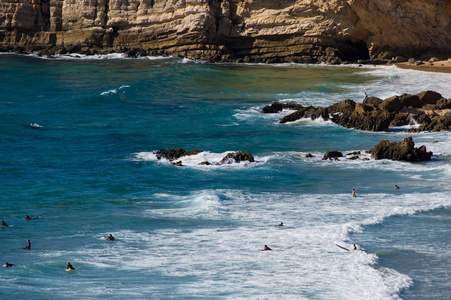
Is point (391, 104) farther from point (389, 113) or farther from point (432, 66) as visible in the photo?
point (432, 66)

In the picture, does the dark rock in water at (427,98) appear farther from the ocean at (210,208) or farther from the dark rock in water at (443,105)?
the ocean at (210,208)

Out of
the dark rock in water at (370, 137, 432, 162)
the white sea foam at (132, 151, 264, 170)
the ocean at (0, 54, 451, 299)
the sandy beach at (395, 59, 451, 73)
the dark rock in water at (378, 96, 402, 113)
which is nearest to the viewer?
the ocean at (0, 54, 451, 299)

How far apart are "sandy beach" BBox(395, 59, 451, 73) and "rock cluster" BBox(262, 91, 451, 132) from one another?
15632 millimetres

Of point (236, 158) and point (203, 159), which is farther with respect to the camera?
point (203, 159)

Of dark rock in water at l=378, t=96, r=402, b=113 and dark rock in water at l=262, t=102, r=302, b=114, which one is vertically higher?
dark rock in water at l=378, t=96, r=402, b=113

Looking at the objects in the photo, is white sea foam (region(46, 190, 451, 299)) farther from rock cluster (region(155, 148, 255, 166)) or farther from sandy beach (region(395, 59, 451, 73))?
sandy beach (region(395, 59, 451, 73))

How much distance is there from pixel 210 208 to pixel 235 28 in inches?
1767

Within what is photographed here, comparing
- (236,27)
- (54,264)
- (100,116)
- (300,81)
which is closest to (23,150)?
(100,116)

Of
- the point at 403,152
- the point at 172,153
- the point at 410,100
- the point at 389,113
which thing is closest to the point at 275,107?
the point at 389,113

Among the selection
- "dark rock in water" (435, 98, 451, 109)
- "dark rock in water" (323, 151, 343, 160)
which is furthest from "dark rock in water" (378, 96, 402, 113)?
"dark rock in water" (323, 151, 343, 160)

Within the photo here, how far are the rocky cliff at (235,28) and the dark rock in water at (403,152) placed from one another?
106 ft

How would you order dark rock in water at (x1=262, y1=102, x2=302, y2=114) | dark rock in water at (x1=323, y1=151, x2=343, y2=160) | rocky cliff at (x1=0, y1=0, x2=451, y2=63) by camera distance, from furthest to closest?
rocky cliff at (x1=0, y1=0, x2=451, y2=63) < dark rock in water at (x1=262, y1=102, x2=302, y2=114) < dark rock in water at (x1=323, y1=151, x2=343, y2=160)

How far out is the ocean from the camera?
1140 centimetres

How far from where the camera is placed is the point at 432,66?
160 feet
